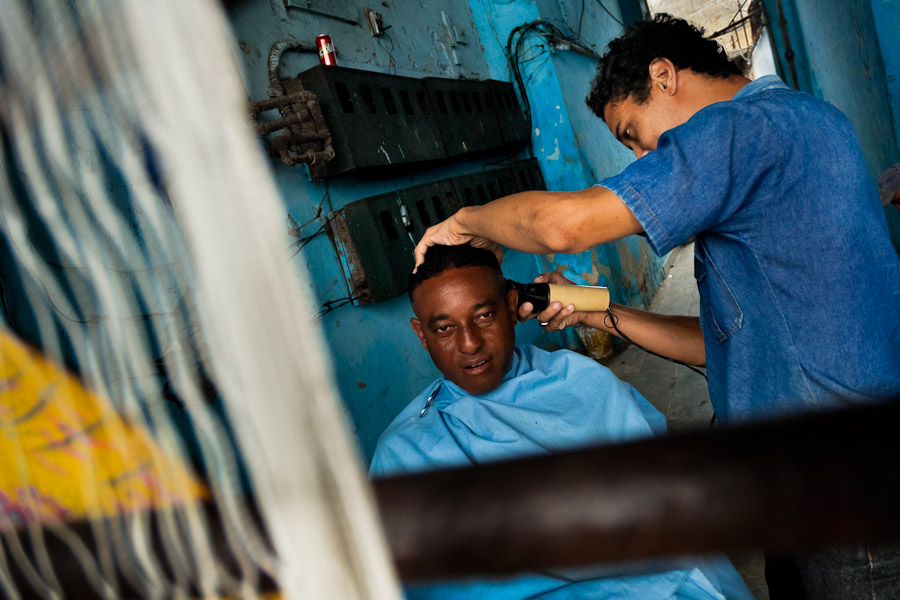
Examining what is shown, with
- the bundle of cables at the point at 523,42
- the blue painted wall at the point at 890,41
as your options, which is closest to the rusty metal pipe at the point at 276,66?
the bundle of cables at the point at 523,42

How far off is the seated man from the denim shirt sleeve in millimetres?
754

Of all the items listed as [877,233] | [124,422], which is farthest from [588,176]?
A: [124,422]

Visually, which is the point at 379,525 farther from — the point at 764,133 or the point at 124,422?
the point at 764,133

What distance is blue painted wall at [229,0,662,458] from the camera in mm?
2236

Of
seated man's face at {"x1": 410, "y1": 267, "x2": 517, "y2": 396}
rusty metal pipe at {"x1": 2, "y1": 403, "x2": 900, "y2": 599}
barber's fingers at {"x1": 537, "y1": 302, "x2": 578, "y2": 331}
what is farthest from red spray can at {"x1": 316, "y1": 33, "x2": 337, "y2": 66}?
rusty metal pipe at {"x1": 2, "y1": 403, "x2": 900, "y2": 599}

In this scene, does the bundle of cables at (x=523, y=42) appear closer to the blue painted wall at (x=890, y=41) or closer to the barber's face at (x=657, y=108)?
the blue painted wall at (x=890, y=41)

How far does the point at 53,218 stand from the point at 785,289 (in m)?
1.12

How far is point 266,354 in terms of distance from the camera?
242mm

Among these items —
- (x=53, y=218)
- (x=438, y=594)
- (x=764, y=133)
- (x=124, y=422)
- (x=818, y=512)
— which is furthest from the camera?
(x=438, y=594)

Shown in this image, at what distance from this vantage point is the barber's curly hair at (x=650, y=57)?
4.15ft

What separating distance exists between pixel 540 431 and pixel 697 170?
950 millimetres

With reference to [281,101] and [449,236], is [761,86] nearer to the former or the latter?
[449,236]

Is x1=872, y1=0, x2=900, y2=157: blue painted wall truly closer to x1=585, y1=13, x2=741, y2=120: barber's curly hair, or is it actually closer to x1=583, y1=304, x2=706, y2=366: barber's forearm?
x1=585, y1=13, x2=741, y2=120: barber's curly hair

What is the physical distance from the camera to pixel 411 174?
2.94 meters
